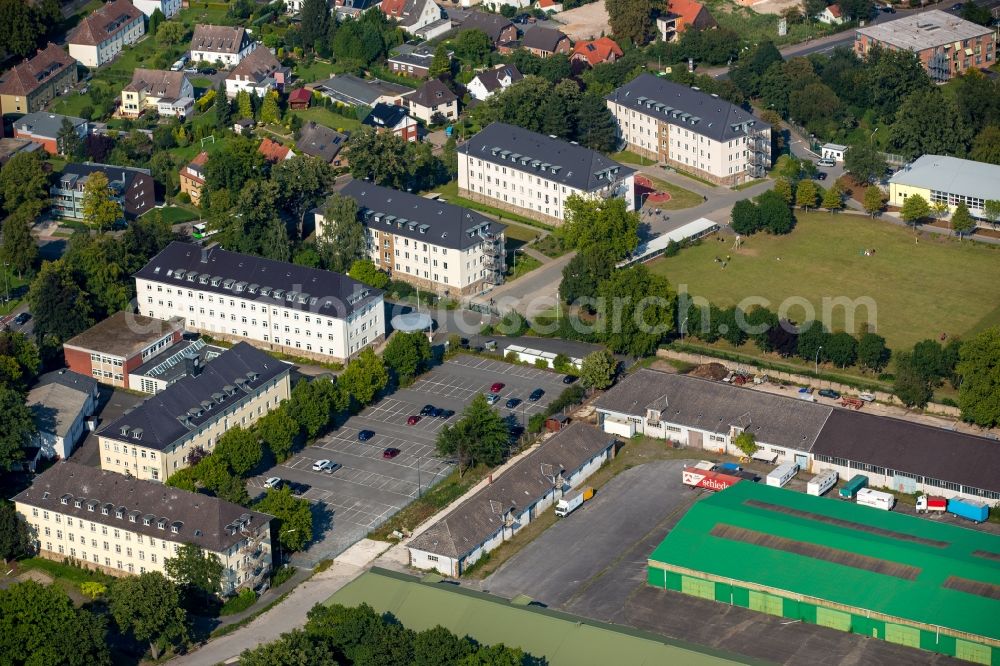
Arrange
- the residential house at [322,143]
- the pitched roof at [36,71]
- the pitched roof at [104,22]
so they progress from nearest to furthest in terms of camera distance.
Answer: the residential house at [322,143] → the pitched roof at [36,71] → the pitched roof at [104,22]

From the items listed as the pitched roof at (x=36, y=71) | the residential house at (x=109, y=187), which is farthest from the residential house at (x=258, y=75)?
the residential house at (x=109, y=187)

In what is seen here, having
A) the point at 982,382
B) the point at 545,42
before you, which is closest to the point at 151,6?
the point at 545,42

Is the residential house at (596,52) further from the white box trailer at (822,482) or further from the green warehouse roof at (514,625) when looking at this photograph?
the green warehouse roof at (514,625)

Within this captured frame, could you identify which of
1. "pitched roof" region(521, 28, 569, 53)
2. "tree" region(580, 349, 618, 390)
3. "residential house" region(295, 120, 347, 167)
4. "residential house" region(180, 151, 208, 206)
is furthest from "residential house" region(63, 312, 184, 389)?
"pitched roof" region(521, 28, 569, 53)

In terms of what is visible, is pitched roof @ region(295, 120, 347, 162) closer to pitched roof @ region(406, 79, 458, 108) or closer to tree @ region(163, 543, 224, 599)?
pitched roof @ region(406, 79, 458, 108)

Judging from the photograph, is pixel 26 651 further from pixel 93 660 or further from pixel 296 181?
pixel 296 181

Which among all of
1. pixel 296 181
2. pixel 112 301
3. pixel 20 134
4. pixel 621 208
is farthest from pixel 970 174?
pixel 20 134

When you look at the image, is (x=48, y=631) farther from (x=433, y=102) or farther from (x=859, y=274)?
(x=433, y=102)
